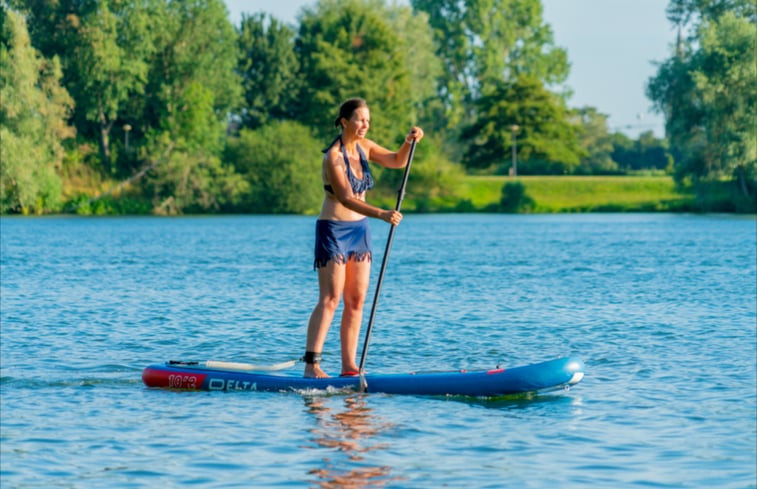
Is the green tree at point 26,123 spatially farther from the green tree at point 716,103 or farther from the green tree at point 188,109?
the green tree at point 716,103

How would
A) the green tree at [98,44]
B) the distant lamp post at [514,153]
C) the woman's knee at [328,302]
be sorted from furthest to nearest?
the distant lamp post at [514,153]
the green tree at [98,44]
the woman's knee at [328,302]

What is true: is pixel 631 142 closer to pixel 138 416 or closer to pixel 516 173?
pixel 516 173

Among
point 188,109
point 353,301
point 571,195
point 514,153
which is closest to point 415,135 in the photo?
point 353,301

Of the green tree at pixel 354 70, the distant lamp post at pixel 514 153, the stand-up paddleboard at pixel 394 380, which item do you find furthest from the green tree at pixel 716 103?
the stand-up paddleboard at pixel 394 380

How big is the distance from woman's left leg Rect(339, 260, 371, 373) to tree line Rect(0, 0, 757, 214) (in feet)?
211

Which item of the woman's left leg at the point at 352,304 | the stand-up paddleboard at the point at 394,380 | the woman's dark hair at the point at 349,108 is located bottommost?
the stand-up paddleboard at the point at 394,380

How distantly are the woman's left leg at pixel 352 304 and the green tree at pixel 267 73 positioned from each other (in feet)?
284

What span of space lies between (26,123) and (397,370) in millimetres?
64878

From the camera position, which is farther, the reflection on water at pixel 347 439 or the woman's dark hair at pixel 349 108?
the woman's dark hair at pixel 349 108

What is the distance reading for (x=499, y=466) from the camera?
916cm

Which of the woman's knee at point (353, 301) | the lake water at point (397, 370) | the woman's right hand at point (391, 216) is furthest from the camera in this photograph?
the woman's knee at point (353, 301)

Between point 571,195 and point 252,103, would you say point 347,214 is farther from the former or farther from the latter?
point 252,103

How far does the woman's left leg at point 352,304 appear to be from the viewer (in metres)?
11.8

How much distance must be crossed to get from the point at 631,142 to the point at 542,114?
98.8 feet
